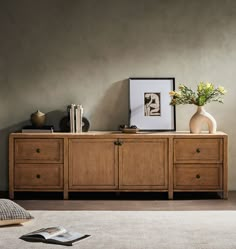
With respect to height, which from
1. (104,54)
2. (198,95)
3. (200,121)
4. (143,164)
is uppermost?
(104,54)

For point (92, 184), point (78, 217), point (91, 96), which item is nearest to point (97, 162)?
point (92, 184)

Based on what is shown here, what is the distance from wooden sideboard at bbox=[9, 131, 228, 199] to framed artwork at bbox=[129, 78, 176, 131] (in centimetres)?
39

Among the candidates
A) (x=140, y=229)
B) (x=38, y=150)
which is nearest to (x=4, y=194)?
(x=38, y=150)

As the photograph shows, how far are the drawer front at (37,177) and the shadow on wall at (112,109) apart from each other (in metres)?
0.73

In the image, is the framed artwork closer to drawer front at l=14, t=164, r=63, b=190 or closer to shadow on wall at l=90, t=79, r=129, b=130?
shadow on wall at l=90, t=79, r=129, b=130

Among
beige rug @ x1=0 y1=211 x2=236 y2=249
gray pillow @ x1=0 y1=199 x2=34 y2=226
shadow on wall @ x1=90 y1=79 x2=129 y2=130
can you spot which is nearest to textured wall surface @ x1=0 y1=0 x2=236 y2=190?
shadow on wall @ x1=90 y1=79 x2=129 y2=130

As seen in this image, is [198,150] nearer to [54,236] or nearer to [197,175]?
[197,175]

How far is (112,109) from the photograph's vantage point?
632 centimetres

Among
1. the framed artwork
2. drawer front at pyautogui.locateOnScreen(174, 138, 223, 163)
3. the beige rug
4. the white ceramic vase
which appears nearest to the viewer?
the beige rug

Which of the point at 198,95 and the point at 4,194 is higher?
the point at 198,95

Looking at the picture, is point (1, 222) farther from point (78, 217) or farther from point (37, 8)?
point (37, 8)

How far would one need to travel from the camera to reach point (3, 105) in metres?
6.30

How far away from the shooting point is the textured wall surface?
6.25 metres

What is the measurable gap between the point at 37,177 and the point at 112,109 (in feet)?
3.40
